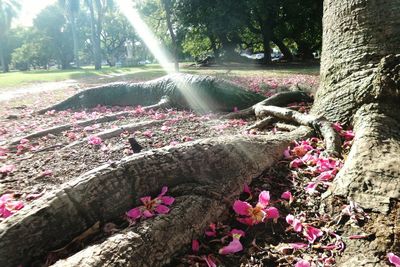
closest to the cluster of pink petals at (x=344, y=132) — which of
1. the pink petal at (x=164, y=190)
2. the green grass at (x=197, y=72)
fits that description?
the pink petal at (x=164, y=190)

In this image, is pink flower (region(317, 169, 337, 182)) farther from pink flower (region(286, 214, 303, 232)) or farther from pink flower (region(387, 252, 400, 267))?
pink flower (region(387, 252, 400, 267))

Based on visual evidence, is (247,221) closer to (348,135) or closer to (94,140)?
(348,135)

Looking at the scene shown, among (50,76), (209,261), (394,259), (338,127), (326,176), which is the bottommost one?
(209,261)

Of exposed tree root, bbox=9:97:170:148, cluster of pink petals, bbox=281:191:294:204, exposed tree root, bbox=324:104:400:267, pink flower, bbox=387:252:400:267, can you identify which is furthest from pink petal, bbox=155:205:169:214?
exposed tree root, bbox=9:97:170:148

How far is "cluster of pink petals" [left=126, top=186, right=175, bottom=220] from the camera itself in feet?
7.52

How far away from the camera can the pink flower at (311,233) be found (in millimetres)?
2244

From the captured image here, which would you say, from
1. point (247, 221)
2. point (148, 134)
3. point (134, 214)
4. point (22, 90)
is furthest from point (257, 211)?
point (22, 90)

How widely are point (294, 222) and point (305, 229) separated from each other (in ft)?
0.30

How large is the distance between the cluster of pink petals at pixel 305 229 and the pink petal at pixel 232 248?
0.44 metres

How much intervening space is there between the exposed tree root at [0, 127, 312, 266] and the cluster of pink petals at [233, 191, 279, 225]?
0.16m

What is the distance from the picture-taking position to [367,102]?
→ 143 inches

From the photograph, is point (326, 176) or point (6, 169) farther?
point (6, 169)

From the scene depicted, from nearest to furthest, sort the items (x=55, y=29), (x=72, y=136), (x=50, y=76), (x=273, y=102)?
(x=72, y=136) < (x=273, y=102) < (x=50, y=76) < (x=55, y=29)

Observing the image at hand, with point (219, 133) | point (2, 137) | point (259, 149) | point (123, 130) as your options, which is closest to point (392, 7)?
point (259, 149)
